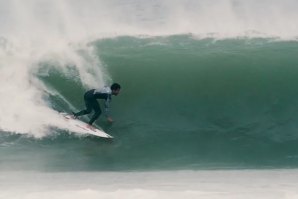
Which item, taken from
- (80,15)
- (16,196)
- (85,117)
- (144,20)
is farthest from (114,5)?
(16,196)

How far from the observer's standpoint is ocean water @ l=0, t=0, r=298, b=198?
885cm

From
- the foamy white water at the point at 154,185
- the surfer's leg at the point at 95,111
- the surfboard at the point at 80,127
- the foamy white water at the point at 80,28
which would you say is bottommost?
the foamy white water at the point at 154,185

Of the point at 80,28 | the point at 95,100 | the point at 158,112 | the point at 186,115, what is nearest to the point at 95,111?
the point at 95,100

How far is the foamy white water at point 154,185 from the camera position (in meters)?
7.55

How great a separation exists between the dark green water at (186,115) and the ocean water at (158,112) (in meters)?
0.03

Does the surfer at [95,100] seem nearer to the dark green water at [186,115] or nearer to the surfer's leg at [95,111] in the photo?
the surfer's leg at [95,111]

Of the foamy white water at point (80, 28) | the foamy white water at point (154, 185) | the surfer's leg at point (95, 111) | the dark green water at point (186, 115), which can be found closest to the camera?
the foamy white water at point (154, 185)

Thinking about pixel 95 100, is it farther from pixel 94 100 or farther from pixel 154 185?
pixel 154 185

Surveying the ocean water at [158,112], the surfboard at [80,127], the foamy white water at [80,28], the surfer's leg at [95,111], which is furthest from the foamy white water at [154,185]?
the foamy white water at [80,28]

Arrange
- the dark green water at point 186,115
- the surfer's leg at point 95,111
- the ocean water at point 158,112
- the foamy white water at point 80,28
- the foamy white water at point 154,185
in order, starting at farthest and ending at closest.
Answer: the foamy white water at point 80,28 → the surfer's leg at point 95,111 → the dark green water at point 186,115 → the ocean water at point 158,112 → the foamy white water at point 154,185

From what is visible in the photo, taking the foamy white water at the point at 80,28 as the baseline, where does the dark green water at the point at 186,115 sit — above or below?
below

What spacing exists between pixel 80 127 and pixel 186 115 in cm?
235

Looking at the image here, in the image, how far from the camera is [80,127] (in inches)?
427

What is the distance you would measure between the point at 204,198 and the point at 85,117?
4564mm
